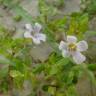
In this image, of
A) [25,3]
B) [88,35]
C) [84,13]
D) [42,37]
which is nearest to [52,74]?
[42,37]

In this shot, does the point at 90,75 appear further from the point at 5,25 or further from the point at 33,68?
the point at 5,25

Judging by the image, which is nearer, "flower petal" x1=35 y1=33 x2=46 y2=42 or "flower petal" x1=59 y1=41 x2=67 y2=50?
"flower petal" x1=59 y1=41 x2=67 y2=50

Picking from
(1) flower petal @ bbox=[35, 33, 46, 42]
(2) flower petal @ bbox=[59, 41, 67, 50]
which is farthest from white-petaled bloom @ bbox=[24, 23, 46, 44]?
(2) flower petal @ bbox=[59, 41, 67, 50]

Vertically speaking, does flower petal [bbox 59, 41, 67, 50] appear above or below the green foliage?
above

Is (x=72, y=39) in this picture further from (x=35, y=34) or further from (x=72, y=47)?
(x=35, y=34)

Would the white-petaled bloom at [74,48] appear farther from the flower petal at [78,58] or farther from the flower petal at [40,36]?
the flower petal at [40,36]

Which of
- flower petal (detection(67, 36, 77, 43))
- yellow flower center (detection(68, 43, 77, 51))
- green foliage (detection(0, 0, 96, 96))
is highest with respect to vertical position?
flower petal (detection(67, 36, 77, 43))

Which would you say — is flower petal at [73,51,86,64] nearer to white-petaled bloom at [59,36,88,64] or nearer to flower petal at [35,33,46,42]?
white-petaled bloom at [59,36,88,64]

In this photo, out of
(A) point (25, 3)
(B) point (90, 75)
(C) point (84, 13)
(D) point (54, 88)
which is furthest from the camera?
(A) point (25, 3)
